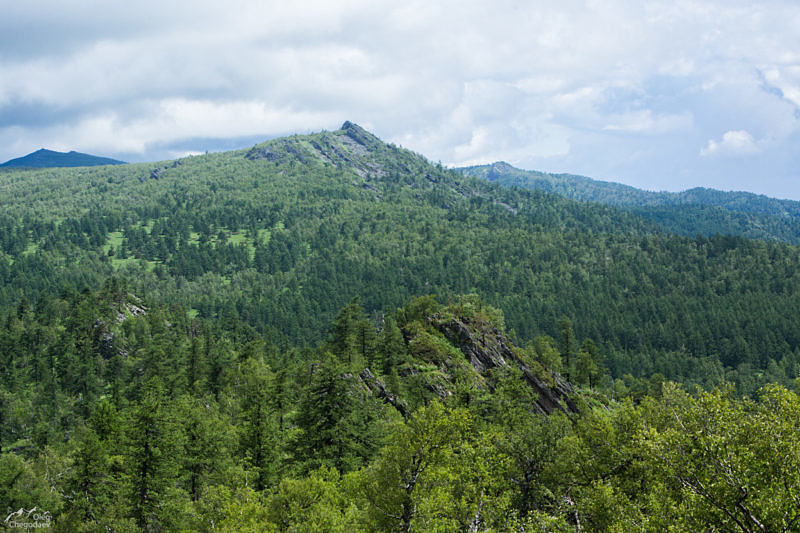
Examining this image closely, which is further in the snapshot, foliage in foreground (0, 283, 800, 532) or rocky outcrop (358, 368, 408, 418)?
rocky outcrop (358, 368, 408, 418)

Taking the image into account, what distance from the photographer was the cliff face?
7181 cm

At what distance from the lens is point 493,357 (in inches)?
2894

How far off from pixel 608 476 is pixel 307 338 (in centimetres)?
14785

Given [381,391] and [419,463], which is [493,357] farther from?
[419,463]

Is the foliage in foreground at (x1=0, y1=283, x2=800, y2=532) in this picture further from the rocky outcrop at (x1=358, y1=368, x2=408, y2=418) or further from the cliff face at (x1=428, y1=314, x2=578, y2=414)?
the cliff face at (x1=428, y1=314, x2=578, y2=414)

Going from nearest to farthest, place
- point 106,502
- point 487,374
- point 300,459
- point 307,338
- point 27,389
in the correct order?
point 106,502 → point 300,459 → point 487,374 → point 27,389 → point 307,338

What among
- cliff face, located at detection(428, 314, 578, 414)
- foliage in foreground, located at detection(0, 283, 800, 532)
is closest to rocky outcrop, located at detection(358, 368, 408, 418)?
foliage in foreground, located at detection(0, 283, 800, 532)

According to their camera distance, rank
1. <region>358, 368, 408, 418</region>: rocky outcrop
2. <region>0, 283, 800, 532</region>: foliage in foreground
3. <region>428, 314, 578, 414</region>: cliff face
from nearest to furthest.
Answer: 1. <region>0, 283, 800, 532</region>: foliage in foreground
2. <region>358, 368, 408, 418</region>: rocky outcrop
3. <region>428, 314, 578, 414</region>: cliff face

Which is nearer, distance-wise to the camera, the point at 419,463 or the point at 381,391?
the point at 419,463

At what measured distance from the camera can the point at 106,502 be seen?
Result: 109ft

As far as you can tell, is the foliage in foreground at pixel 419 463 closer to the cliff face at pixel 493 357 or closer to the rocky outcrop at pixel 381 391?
the rocky outcrop at pixel 381 391

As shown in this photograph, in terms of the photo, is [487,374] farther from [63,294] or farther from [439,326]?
[63,294]

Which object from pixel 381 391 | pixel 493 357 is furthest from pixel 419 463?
pixel 493 357

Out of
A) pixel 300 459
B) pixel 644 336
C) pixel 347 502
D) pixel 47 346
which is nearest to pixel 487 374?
pixel 300 459
